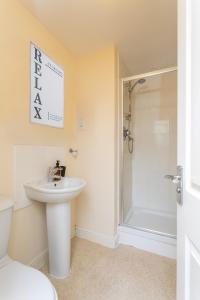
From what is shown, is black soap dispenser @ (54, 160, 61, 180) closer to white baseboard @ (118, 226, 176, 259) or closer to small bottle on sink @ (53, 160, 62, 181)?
small bottle on sink @ (53, 160, 62, 181)

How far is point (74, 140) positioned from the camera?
2127 mm

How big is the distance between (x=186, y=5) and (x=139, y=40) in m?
1.29

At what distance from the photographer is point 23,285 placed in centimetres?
84

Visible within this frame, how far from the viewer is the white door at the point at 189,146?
598 millimetres

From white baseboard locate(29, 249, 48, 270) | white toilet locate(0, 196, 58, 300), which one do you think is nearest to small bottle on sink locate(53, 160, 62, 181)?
white toilet locate(0, 196, 58, 300)

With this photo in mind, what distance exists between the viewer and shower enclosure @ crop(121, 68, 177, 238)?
2494 mm

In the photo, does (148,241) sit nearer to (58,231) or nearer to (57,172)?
(58,231)

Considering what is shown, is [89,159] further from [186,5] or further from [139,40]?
[186,5]

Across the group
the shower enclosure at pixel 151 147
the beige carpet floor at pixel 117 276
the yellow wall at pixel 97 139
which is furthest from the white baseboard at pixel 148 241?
the shower enclosure at pixel 151 147

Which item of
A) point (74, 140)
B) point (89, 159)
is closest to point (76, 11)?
point (74, 140)

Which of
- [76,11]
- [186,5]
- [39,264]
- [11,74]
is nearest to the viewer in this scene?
[186,5]

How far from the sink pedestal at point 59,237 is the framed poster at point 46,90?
0.80m

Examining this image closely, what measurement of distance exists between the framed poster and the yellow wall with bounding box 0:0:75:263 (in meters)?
0.06

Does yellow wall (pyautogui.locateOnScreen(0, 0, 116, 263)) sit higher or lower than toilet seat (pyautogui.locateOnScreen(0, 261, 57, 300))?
higher
